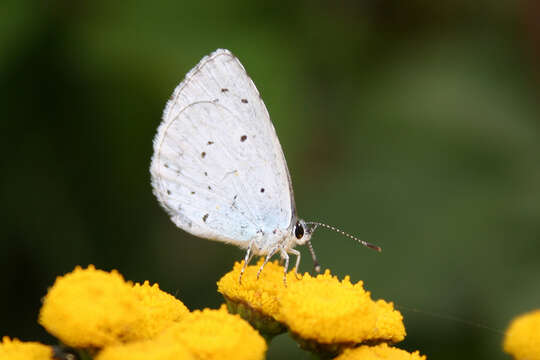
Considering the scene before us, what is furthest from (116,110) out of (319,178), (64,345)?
(64,345)

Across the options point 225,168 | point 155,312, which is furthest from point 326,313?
point 225,168

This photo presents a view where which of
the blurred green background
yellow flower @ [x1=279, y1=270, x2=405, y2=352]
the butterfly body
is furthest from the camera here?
the blurred green background

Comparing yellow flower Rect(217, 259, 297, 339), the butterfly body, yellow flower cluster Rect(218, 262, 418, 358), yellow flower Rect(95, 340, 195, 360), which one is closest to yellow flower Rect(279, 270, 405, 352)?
yellow flower cluster Rect(218, 262, 418, 358)

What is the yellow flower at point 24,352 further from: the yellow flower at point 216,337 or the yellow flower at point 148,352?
the yellow flower at point 216,337

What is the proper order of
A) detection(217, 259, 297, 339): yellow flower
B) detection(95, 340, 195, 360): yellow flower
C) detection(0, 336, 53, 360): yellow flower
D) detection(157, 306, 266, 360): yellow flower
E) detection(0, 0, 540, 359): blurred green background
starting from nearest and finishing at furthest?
1. detection(95, 340, 195, 360): yellow flower
2. detection(157, 306, 266, 360): yellow flower
3. detection(0, 336, 53, 360): yellow flower
4. detection(217, 259, 297, 339): yellow flower
5. detection(0, 0, 540, 359): blurred green background

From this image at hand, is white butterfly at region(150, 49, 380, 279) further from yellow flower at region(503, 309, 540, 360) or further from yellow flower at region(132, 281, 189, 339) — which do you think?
yellow flower at region(503, 309, 540, 360)

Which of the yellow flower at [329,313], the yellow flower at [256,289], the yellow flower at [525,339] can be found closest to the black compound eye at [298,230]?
the yellow flower at [256,289]
